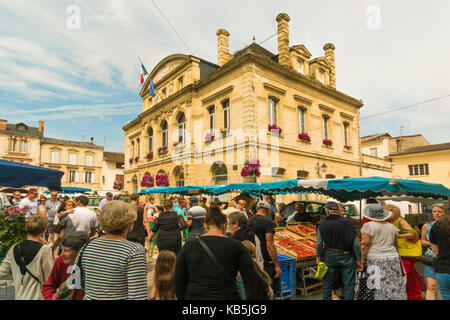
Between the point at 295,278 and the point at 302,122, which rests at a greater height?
the point at 302,122

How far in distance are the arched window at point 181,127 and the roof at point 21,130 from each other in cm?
3358

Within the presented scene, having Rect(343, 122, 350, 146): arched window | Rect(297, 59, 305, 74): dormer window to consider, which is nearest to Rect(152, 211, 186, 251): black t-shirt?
Rect(297, 59, 305, 74): dormer window

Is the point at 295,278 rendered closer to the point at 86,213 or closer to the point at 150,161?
the point at 86,213

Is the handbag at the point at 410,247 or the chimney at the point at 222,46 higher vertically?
the chimney at the point at 222,46

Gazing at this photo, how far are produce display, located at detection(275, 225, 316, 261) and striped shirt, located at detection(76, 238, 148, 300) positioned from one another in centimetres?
436

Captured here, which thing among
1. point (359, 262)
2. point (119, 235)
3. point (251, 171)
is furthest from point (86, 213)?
point (251, 171)

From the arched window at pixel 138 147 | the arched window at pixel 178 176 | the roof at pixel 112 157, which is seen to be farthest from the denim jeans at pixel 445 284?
the roof at pixel 112 157

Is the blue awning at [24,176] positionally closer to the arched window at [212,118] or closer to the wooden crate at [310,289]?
the wooden crate at [310,289]

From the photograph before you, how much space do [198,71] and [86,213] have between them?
17274 mm

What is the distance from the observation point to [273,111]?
17953 mm

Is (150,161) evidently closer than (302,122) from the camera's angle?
No

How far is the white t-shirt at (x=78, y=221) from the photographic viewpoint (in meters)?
5.78

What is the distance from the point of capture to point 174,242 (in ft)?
19.5

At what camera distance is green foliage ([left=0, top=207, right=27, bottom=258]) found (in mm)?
4262
